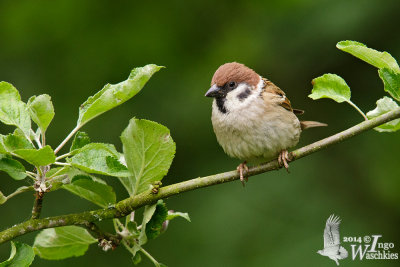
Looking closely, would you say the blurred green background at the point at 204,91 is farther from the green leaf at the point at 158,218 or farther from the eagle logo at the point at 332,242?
the green leaf at the point at 158,218

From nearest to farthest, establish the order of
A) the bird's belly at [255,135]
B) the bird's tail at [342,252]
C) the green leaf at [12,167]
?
the green leaf at [12,167]
the bird's belly at [255,135]
the bird's tail at [342,252]

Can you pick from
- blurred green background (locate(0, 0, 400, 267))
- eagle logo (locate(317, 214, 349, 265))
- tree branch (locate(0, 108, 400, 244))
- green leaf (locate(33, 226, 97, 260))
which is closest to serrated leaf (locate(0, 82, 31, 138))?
tree branch (locate(0, 108, 400, 244))

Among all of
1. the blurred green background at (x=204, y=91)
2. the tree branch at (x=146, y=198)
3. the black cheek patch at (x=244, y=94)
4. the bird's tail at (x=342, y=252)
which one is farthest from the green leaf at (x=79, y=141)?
the blurred green background at (x=204, y=91)

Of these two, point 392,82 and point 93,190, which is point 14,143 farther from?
point 392,82

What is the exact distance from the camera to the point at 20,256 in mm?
1453

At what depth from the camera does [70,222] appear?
1.52 metres

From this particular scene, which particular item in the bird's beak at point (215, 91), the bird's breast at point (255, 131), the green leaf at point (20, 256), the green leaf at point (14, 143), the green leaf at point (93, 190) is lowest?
the green leaf at point (20, 256)

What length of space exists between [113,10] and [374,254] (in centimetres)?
264

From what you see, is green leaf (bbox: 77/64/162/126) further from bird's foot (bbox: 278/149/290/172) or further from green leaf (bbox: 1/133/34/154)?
bird's foot (bbox: 278/149/290/172)

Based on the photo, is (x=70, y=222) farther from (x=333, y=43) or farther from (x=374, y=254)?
(x=333, y=43)

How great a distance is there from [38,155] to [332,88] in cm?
97

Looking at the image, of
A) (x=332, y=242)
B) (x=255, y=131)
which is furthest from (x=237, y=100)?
(x=332, y=242)

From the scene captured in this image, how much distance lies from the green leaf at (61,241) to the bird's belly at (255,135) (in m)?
1.09

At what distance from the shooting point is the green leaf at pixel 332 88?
178cm
